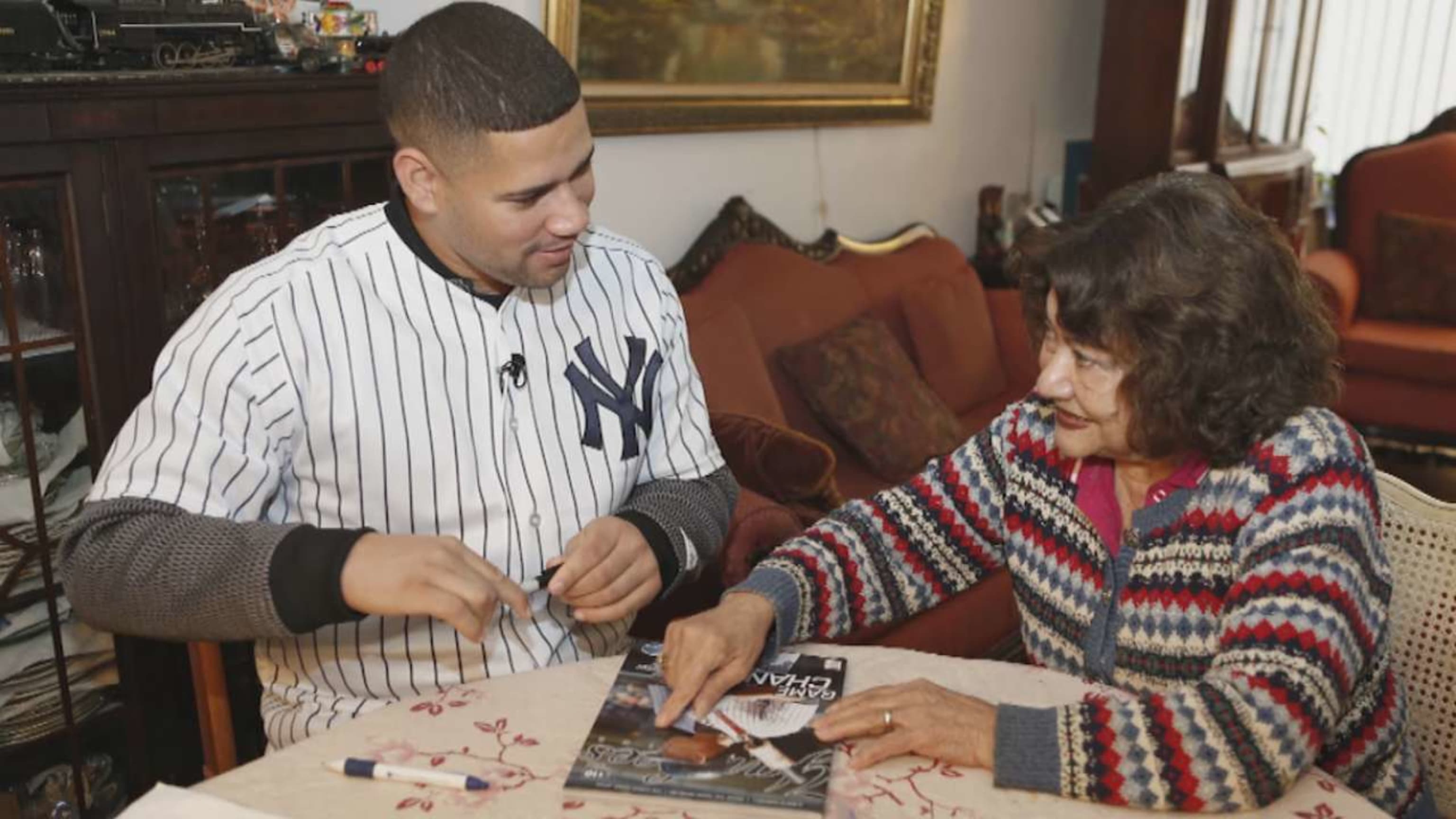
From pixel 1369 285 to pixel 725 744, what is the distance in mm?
5199

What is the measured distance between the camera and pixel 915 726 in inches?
52.7

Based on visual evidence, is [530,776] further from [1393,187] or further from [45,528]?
[1393,187]

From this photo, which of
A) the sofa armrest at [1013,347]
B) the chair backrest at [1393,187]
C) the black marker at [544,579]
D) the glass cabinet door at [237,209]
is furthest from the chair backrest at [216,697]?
the chair backrest at [1393,187]

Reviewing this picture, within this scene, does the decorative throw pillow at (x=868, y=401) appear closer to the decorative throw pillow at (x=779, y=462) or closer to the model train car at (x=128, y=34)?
the decorative throw pillow at (x=779, y=462)

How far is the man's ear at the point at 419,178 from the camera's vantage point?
159cm

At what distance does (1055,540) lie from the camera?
165 cm

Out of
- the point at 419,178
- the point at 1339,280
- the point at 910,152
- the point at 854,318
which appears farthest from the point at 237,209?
the point at 1339,280

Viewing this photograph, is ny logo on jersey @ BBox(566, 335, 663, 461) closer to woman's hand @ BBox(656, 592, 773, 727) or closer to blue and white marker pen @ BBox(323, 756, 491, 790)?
woman's hand @ BBox(656, 592, 773, 727)

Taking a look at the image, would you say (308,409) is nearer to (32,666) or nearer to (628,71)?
(32,666)

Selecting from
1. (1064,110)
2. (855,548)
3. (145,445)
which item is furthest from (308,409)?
(1064,110)

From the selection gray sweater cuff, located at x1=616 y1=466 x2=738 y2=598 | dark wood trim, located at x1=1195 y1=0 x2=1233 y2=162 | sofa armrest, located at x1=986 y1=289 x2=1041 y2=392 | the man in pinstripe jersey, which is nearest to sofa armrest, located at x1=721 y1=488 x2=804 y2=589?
gray sweater cuff, located at x1=616 y1=466 x2=738 y2=598

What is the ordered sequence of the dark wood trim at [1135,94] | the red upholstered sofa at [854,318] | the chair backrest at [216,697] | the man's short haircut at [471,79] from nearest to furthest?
the man's short haircut at [471,79] → the chair backrest at [216,697] → the red upholstered sofa at [854,318] → the dark wood trim at [1135,94]

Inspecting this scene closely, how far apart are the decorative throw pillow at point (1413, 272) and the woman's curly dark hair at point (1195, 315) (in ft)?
14.7

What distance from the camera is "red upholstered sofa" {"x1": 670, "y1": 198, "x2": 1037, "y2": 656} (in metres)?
3.14
